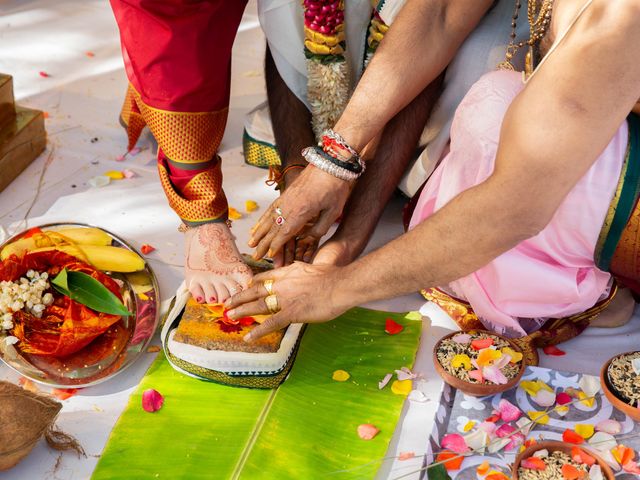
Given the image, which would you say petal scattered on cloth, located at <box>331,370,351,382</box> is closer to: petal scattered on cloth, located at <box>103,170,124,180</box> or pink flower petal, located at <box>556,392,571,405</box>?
pink flower petal, located at <box>556,392,571,405</box>

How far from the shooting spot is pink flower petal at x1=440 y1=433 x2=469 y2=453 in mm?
1786

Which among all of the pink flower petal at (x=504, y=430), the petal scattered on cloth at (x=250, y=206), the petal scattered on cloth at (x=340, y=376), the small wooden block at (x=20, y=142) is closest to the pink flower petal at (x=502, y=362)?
the pink flower petal at (x=504, y=430)

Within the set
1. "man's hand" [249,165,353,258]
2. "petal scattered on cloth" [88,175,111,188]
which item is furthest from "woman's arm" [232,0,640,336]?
"petal scattered on cloth" [88,175,111,188]

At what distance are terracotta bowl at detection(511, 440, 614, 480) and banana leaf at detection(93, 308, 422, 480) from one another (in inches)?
11.3

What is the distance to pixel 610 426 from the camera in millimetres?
1830

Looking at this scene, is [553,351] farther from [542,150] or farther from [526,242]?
[542,150]

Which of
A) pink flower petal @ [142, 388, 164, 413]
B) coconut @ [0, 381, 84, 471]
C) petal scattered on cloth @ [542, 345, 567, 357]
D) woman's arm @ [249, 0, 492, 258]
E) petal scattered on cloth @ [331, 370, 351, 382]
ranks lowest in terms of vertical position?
pink flower petal @ [142, 388, 164, 413]

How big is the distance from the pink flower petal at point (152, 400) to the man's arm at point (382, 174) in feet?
1.71

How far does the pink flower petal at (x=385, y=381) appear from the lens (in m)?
1.97

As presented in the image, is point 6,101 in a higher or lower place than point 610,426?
lower

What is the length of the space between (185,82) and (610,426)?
124 cm

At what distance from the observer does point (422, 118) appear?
2.29 metres

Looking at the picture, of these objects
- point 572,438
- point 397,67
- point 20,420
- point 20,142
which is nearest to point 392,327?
point 572,438

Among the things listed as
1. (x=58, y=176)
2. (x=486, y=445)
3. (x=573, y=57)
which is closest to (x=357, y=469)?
(x=486, y=445)
